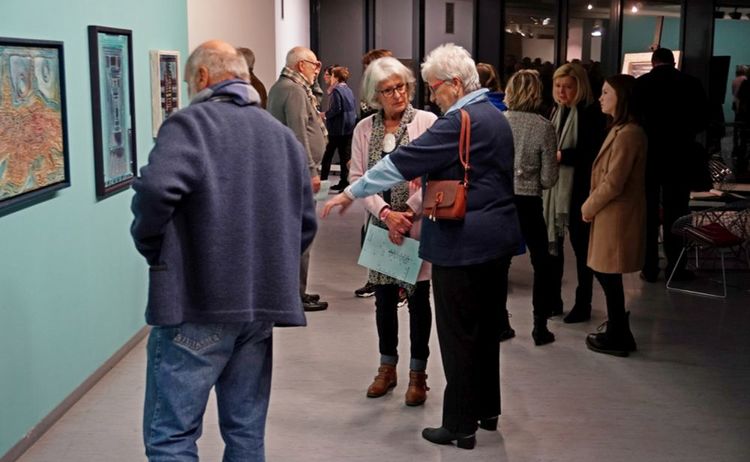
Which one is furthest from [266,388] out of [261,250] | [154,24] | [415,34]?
[415,34]

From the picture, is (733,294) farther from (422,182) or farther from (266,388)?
(266,388)

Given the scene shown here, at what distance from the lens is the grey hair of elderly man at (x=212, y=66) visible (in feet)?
9.42

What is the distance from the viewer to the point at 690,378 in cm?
495

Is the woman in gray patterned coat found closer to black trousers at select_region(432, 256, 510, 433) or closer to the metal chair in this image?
black trousers at select_region(432, 256, 510, 433)

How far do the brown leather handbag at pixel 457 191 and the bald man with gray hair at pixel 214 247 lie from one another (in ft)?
2.66

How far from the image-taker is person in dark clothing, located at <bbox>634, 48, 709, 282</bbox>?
7.27 meters

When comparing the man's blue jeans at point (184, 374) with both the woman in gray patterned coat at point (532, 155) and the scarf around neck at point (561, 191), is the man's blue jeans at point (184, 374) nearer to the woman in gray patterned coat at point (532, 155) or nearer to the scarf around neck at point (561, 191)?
the woman in gray patterned coat at point (532, 155)

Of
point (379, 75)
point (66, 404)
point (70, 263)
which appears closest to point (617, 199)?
point (379, 75)

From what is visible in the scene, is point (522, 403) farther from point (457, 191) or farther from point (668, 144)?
point (668, 144)

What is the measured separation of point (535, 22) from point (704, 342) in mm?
9400

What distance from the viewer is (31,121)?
149 inches

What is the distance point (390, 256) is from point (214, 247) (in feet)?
4.97

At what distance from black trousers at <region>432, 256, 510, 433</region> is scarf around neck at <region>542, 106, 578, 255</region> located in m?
1.97

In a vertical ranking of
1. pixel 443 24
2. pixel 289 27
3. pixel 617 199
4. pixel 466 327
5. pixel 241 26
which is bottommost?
pixel 466 327
